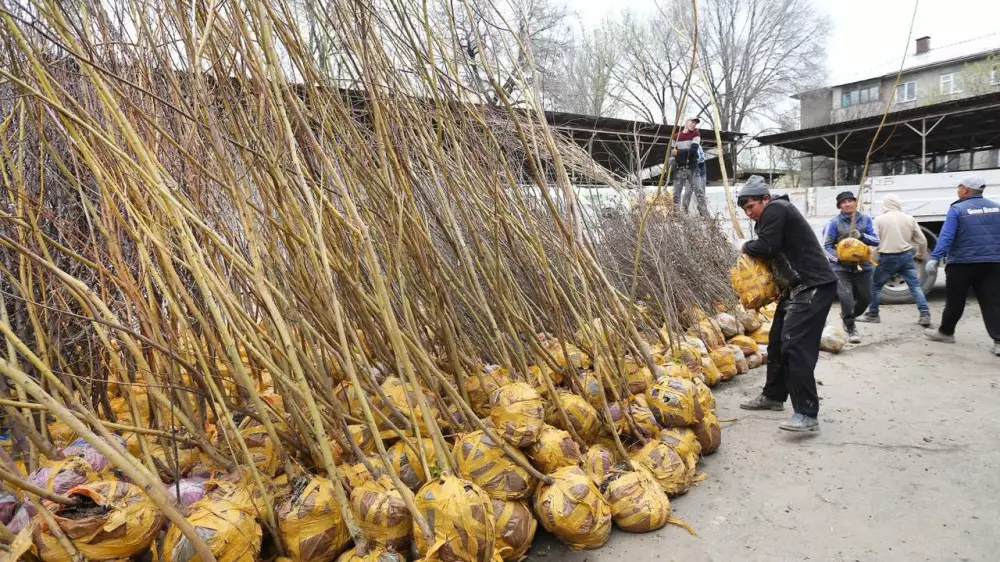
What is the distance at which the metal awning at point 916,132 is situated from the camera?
9320mm

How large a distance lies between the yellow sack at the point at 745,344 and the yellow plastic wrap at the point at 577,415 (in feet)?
8.64

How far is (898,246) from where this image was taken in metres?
5.74

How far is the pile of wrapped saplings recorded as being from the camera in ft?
4.73

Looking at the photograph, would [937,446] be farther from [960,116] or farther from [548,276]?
[960,116]

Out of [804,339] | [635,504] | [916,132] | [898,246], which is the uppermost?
[916,132]

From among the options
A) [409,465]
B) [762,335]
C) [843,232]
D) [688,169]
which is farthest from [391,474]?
[688,169]

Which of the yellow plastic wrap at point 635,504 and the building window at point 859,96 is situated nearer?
the yellow plastic wrap at point 635,504

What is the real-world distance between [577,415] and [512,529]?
62 cm

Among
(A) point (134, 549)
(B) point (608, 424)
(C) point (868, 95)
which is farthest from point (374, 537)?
(C) point (868, 95)

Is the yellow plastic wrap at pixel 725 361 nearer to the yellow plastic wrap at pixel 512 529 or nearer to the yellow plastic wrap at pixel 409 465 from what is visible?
the yellow plastic wrap at pixel 512 529

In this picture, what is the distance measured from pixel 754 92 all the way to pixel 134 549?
31009 millimetres

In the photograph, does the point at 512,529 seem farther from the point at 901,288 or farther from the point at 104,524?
the point at 901,288

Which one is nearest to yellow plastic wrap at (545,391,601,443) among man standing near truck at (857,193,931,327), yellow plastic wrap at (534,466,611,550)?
yellow plastic wrap at (534,466,611,550)

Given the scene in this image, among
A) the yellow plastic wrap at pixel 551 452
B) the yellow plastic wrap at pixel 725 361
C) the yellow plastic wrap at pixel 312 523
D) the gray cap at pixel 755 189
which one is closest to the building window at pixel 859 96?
the yellow plastic wrap at pixel 725 361
